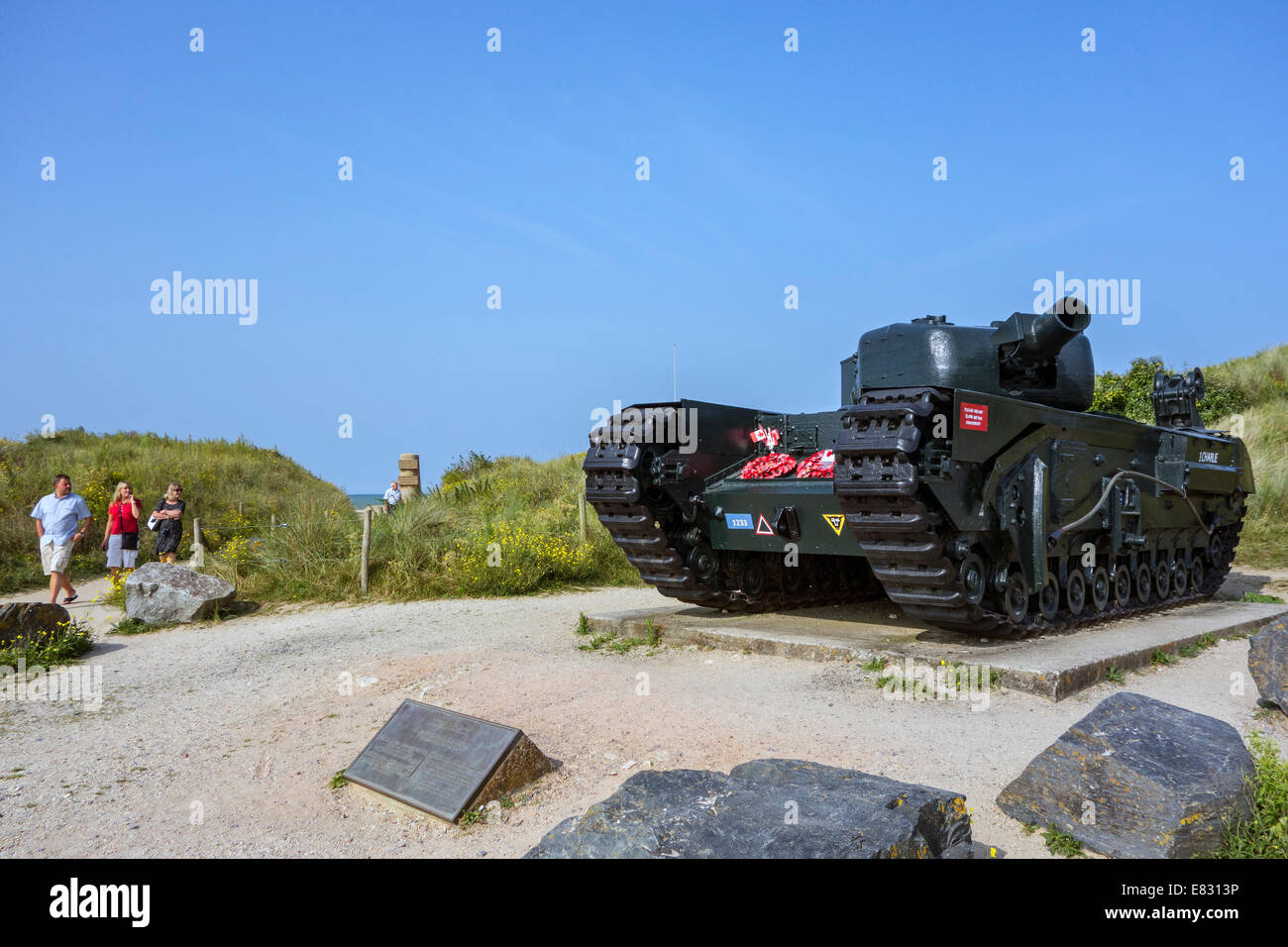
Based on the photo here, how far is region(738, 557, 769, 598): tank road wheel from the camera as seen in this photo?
868 centimetres

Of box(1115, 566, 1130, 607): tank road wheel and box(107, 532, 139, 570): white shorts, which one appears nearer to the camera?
box(1115, 566, 1130, 607): tank road wheel

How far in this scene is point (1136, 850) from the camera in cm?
320

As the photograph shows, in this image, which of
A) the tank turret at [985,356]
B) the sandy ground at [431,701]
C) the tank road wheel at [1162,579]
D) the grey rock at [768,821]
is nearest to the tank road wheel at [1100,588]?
the sandy ground at [431,701]

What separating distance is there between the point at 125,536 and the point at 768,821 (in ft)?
37.5

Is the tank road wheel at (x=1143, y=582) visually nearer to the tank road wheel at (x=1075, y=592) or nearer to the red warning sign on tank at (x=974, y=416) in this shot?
the tank road wheel at (x=1075, y=592)

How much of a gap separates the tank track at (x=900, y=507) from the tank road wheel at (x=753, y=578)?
240 cm

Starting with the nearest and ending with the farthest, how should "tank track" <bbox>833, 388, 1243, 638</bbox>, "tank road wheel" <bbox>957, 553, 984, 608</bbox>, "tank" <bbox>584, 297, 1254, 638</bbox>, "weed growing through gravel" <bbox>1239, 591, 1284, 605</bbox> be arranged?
"tank track" <bbox>833, 388, 1243, 638</bbox> → "tank" <bbox>584, 297, 1254, 638</bbox> → "tank road wheel" <bbox>957, 553, 984, 608</bbox> → "weed growing through gravel" <bbox>1239, 591, 1284, 605</bbox>

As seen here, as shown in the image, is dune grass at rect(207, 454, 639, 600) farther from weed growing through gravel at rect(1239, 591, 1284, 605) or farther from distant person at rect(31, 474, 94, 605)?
weed growing through gravel at rect(1239, 591, 1284, 605)

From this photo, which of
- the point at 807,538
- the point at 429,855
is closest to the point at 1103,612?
the point at 807,538

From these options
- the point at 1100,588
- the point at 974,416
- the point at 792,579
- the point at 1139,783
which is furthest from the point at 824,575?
the point at 1139,783

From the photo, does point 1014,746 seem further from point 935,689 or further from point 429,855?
point 429,855

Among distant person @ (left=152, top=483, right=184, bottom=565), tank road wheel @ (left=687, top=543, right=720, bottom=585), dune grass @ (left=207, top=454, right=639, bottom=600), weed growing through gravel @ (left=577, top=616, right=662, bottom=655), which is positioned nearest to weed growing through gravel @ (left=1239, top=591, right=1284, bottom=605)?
tank road wheel @ (left=687, top=543, right=720, bottom=585)

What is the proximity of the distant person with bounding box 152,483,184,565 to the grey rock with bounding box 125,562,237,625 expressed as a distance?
2071mm

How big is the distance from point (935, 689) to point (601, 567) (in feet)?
24.2
